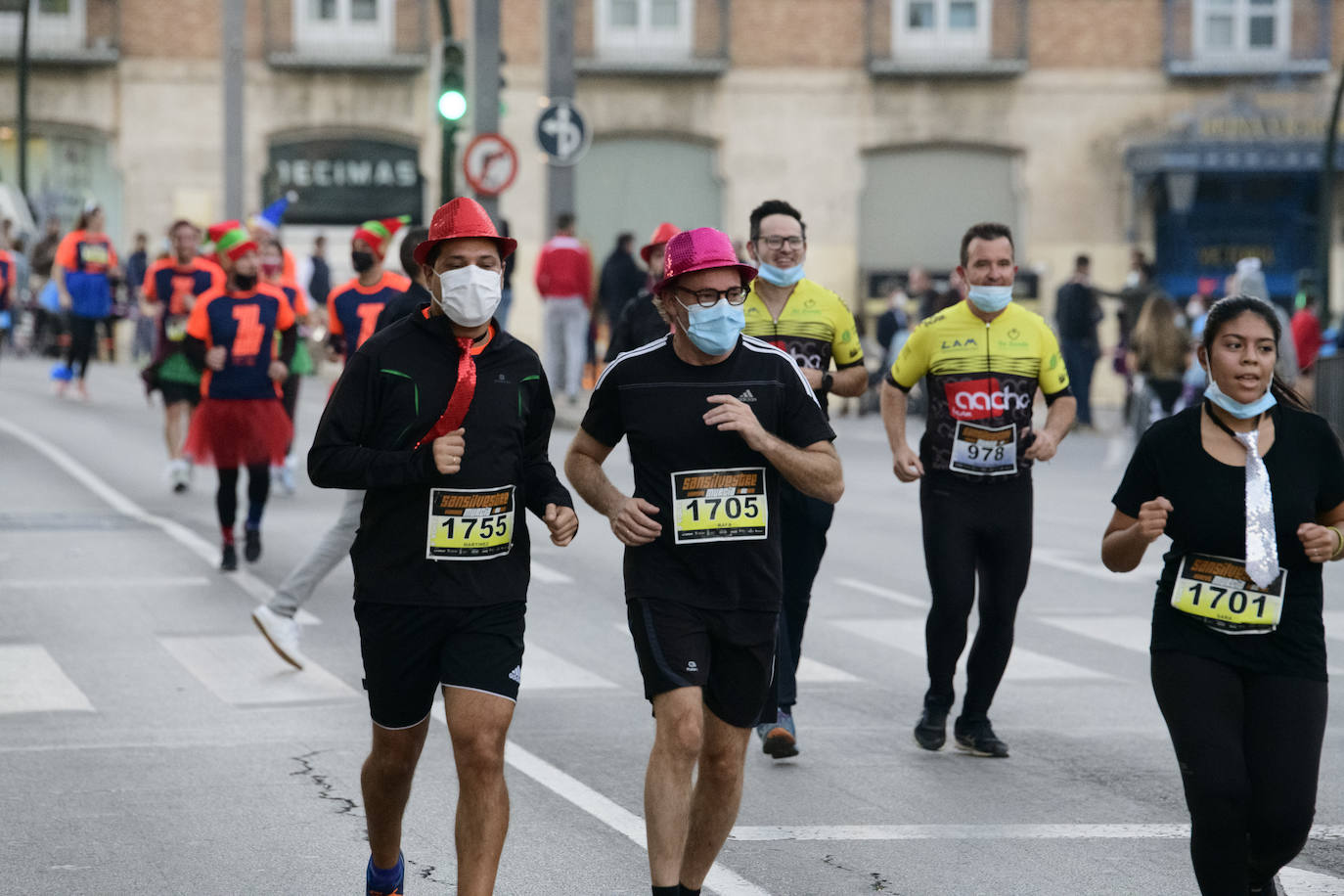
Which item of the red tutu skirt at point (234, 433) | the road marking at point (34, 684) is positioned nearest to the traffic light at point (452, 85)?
the red tutu skirt at point (234, 433)

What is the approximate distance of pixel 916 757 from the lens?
26.6 feet

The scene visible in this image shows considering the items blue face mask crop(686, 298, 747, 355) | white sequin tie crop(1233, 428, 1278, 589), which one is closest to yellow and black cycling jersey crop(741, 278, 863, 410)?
blue face mask crop(686, 298, 747, 355)

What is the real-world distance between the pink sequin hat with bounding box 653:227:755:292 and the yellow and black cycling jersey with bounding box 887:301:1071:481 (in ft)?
7.72

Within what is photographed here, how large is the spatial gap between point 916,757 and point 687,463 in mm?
2761

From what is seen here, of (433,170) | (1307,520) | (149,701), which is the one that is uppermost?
(433,170)

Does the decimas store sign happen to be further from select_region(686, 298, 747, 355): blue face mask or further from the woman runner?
the woman runner

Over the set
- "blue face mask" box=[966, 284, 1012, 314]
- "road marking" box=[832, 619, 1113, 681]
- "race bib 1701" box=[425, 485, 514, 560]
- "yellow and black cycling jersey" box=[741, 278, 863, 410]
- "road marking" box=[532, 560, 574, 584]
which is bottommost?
"road marking" box=[832, 619, 1113, 681]

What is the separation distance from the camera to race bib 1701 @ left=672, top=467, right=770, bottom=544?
5.69 meters

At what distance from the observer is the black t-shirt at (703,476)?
18.7 ft

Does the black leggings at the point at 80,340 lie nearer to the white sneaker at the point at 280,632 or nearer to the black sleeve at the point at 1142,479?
the white sneaker at the point at 280,632

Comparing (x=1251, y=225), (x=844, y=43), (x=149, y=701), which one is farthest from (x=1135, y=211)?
(x=149, y=701)

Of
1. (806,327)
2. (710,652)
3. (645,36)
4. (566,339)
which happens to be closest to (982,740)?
(806,327)

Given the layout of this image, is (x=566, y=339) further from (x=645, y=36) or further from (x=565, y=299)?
(x=645, y=36)

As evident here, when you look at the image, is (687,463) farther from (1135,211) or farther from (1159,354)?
(1135,211)
